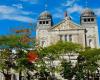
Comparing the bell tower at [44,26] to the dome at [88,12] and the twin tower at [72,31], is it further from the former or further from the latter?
the dome at [88,12]

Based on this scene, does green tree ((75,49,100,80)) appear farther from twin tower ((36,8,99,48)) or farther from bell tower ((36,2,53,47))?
bell tower ((36,2,53,47))

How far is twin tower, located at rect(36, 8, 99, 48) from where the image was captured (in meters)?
78.1

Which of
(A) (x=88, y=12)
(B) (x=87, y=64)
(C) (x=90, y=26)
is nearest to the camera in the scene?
(B) (x=87, y=64)

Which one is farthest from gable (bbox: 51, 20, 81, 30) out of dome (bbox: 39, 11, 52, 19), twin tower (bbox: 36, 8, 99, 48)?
dome (bbox: 39, 11, 52, 19)

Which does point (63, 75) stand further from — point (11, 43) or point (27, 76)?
point (11, 43)

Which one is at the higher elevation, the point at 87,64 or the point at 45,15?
the point at 45,15

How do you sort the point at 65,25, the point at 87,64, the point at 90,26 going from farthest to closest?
the point at 90,26, the point at 65,25, the point at 87,64

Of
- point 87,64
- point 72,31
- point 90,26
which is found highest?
point 90,26

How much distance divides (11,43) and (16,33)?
287 centimetres

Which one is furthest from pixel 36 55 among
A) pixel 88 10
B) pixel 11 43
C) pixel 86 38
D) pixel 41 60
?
pixel 88 10

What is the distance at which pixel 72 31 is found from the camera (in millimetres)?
78438

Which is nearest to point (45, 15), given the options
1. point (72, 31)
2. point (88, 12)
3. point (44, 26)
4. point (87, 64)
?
point (44, 26)

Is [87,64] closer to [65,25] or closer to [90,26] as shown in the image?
[65,25]

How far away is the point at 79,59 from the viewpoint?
50938mm
